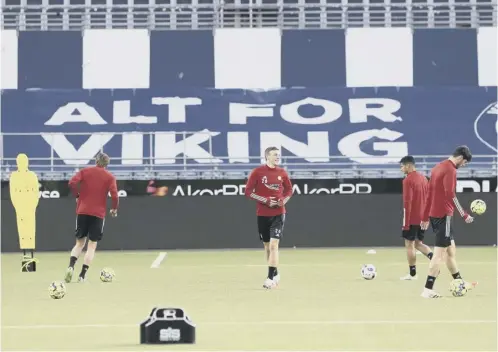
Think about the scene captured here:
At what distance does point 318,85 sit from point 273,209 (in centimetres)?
2124

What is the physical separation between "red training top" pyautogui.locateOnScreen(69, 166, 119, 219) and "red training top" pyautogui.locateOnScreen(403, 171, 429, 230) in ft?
14.0

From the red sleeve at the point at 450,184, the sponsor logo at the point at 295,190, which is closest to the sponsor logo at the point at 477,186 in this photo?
the sponsor logo at the point at 295,190

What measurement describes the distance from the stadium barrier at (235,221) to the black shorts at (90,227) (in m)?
10.3

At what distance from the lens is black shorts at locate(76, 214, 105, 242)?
18.0m

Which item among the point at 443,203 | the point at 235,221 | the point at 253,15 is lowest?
the point at 235,221

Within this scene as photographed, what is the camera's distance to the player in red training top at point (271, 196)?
55.6 ft

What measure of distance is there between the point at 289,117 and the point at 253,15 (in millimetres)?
6084

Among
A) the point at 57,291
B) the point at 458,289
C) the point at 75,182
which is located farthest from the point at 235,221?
the point at 458,289

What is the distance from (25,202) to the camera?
21.5 meters

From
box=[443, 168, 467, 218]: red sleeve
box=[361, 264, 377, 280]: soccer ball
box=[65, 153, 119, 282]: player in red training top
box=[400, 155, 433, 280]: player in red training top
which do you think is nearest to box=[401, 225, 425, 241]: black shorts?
box=[400, 155, 433, 280]: player in red training top

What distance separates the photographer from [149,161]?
112ft

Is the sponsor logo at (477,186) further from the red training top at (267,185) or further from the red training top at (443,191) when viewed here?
the red training top at (443,191)

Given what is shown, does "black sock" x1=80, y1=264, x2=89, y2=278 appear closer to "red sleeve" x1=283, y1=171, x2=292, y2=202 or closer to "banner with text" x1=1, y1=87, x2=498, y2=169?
"red sleeve" x1=283, y1=171, x2=292, y2=202

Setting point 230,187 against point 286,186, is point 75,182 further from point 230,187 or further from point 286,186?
point 230,187
